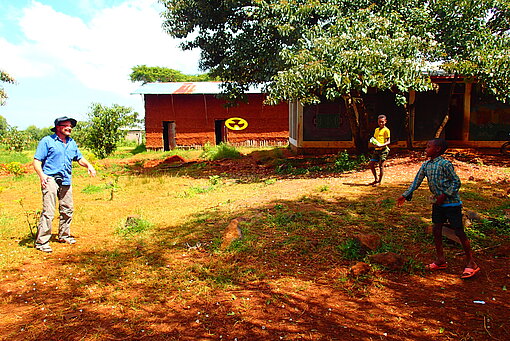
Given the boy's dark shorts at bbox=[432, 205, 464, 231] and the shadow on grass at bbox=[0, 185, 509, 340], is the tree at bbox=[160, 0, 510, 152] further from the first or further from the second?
the boy's dark shorts at bbox=[432, 205, 464, 231]

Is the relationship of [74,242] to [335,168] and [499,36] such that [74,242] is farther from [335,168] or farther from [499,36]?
[499,36]

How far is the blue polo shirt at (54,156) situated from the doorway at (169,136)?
17.3 meters

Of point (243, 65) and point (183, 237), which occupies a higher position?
point (243, 65)

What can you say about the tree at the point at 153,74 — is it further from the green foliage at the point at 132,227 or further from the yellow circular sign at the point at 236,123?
the green foliage at the point at 132,227

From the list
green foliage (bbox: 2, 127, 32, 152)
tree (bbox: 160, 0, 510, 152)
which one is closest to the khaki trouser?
tree (bbox: 160, 0, 510, 152)

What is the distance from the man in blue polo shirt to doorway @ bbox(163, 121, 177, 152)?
56.6 feet

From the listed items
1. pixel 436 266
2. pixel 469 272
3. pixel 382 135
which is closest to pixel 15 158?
pixel 382 135

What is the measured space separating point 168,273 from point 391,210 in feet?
13.1

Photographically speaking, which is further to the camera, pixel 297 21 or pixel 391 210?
pixel 297 21

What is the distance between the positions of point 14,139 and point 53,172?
2136 cm

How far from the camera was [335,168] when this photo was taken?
11.2m

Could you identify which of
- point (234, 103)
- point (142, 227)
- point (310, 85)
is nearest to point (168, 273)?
point (142, 227)

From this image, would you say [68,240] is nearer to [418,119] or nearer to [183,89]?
[418,119]

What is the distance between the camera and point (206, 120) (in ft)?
72.8
